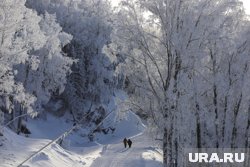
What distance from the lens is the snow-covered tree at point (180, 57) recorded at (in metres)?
23.0

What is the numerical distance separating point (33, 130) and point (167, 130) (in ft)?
106

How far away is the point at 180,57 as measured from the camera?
22781mm

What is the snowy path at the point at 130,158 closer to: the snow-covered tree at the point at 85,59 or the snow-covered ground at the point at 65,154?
the snow-covered ground at the point at 65,154

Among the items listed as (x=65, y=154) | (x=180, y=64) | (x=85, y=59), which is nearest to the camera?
(x=180, y=64)

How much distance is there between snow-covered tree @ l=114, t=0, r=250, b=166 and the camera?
23.0m

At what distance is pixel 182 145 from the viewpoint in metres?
27.6

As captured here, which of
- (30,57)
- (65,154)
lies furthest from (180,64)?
(30,57)

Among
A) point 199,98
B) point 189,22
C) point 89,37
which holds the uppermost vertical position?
point 89,37

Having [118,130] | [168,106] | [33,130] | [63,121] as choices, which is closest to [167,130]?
[168,106]

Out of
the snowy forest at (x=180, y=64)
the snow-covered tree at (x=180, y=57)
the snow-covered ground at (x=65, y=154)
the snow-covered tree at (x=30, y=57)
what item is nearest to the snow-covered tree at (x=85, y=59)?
the snow-covered ground at (x=65, y=154)

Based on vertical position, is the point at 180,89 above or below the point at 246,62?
below

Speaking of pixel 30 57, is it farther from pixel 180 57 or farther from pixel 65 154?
pixel 180 57

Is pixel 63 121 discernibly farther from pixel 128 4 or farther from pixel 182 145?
pixel 128 4

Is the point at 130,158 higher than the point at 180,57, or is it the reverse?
the point at 180,57
